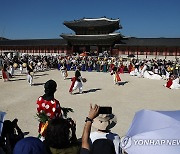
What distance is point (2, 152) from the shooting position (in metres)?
3.24

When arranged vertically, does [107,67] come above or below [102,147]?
below

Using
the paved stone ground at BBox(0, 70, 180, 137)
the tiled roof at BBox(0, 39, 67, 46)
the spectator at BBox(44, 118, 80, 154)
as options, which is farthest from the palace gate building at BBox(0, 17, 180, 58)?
the spectator at BBox(44, 118, 80, 154)

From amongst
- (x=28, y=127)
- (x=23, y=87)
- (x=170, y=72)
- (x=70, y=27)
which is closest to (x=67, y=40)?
(x=70, y=27)

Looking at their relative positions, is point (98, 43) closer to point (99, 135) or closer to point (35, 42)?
point (35, 42)

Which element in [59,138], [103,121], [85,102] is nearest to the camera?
[59,138]

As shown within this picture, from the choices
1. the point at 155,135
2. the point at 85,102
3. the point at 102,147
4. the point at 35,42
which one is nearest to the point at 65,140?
the point at 102,147

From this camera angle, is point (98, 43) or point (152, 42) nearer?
point (152, 42)

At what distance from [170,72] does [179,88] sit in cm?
550

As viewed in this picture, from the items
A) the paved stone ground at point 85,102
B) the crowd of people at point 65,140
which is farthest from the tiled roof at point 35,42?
the crowd of people at point 65,140

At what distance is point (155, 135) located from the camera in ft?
8.25

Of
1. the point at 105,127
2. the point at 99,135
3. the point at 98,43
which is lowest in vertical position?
the point at 99,135

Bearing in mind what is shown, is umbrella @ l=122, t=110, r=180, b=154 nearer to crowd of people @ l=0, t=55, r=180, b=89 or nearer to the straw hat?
the straw hat

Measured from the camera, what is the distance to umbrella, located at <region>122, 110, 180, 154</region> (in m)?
2.35

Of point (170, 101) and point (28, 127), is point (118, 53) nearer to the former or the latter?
point (170, 101)
